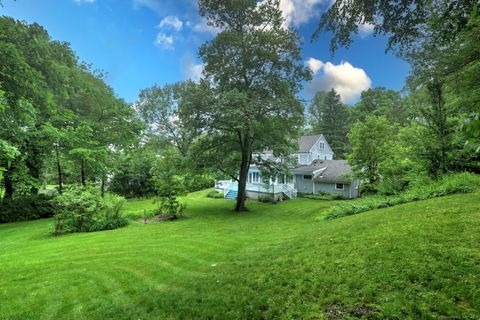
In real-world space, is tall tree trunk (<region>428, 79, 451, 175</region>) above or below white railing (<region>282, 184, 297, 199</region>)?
above

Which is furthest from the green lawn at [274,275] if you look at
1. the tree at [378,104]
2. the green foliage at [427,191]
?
the tree at [378,104]

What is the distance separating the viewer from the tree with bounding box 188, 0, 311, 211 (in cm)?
1566

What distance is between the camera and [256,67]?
1631 cm

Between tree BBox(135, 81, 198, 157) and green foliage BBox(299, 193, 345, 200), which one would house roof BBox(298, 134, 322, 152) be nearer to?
green foliage BBox(299, 193, 345, 200)

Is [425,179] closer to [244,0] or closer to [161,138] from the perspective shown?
[244,0]

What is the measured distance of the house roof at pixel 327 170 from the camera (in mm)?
25422

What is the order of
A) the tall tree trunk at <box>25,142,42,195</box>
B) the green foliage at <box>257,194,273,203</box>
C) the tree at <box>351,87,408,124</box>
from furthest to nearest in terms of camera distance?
1. the tree at <box>351,87,408,124</box>
2. the green foliage at <box>257,194,273,203</box>
3. the tall tree trunk at <box>25,142,42,195</box>

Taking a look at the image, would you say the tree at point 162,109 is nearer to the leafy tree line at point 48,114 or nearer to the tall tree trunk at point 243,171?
the leafy tree line at point 48,114

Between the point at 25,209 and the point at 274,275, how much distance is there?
1702 centimetres

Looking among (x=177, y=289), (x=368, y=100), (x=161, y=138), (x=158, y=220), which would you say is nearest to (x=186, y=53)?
(x=158, y=220)

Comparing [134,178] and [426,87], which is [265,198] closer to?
[134,178]

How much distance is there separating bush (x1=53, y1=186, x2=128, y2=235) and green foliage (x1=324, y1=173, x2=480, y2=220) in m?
10.6

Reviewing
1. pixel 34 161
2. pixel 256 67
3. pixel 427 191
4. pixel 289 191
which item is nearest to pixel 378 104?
pixel 289 191

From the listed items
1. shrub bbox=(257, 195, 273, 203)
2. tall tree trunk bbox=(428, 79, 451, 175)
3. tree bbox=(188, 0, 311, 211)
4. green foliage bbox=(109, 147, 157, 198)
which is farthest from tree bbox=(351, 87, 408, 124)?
green foliage bbox=(109, 147, 157, 198)
